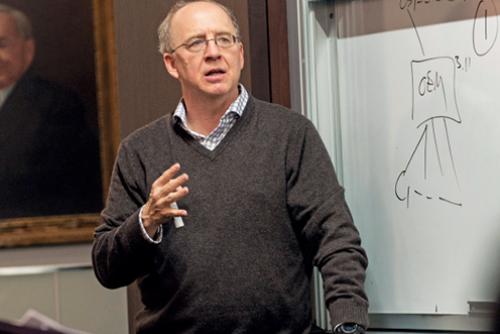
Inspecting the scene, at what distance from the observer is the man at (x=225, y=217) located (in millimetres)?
2625

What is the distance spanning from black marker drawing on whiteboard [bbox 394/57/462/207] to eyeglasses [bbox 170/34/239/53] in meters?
0.45

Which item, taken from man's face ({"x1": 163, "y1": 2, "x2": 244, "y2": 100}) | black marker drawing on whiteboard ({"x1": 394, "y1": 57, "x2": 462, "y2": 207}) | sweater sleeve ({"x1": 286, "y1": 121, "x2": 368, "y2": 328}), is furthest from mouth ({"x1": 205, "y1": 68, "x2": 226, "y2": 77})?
black marker drawing on whiteboard ({"x1": 394, "y1": 57, "x2": 462, "y2": 207})

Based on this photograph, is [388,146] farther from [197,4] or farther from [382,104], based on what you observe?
[197,4]

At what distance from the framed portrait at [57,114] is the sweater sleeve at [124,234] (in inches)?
39.6

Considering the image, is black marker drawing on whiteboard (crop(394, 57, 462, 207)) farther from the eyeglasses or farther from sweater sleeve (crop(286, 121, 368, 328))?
the eyeglasses

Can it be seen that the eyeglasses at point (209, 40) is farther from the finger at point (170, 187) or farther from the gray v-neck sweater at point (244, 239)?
the finger at point (170, 187)

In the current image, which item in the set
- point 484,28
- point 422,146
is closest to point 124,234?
point 422,146

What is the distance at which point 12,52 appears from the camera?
3.80 metres

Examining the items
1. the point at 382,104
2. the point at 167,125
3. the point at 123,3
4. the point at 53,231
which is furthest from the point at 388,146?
the point at 53,231

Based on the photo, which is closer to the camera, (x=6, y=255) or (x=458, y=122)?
(x=458, y=122)

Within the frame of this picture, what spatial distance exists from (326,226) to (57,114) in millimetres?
1504

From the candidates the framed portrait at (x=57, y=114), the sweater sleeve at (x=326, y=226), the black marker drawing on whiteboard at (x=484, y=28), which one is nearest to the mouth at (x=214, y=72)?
the sweater sleeve at (x=326, y=226)

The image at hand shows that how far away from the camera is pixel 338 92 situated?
294cm

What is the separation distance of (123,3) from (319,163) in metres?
0.90
